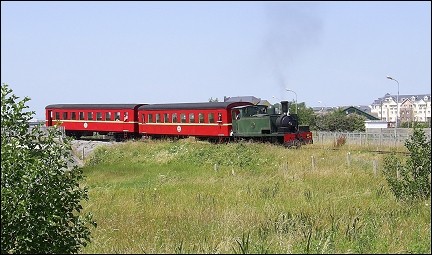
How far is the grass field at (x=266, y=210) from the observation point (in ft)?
25.5

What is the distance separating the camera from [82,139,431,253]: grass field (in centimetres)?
776

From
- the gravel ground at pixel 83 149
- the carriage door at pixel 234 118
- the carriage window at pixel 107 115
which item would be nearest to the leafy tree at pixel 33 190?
the carriage door at pixel 234 118

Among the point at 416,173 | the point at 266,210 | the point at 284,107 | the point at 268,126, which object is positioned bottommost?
the point at 266,210

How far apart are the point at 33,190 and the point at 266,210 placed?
6385 mm

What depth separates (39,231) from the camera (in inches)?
260

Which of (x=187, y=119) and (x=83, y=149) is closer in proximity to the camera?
(x=187, y=119)

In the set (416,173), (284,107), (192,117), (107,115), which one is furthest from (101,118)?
(416,173)

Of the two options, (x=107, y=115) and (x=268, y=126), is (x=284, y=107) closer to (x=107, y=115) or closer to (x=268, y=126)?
(x=268, y=126)

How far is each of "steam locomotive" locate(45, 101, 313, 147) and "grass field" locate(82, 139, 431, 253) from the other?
117 inches

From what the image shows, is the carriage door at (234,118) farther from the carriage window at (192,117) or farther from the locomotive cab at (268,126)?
the carriage window at (192,117)

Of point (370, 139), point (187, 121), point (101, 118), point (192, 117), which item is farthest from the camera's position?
point (101, 118)

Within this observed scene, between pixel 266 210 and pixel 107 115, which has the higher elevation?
pixel 107 115

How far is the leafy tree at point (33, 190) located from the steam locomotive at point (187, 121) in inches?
899

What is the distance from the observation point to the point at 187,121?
34.2 meters
